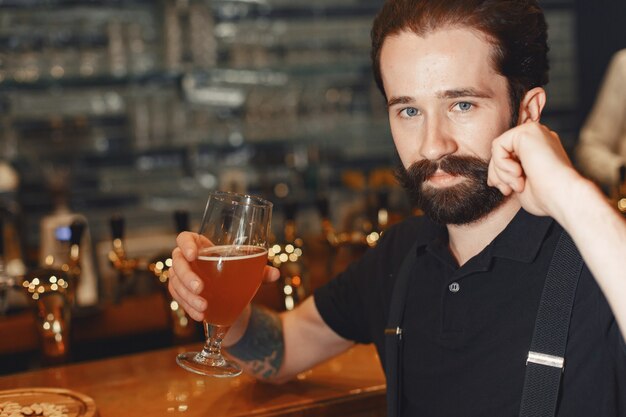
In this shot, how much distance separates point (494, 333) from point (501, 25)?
0.57 meters

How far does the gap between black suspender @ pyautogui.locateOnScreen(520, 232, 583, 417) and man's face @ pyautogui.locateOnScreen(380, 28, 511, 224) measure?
0.23 meters

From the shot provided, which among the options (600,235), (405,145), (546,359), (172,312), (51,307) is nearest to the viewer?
(600,235)

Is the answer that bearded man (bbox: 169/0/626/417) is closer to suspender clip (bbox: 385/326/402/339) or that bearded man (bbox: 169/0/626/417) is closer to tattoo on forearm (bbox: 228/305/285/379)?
suspender clip (bbox: 385/326/402/339)

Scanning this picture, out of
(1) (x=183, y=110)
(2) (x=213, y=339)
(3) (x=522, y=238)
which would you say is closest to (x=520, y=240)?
(3) (x=522, y=238)

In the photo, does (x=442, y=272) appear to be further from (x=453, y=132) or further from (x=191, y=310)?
(x=191, y=310)

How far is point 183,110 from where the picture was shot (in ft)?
15.4

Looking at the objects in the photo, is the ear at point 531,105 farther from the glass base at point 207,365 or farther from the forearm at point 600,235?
the glass base at point 207,365

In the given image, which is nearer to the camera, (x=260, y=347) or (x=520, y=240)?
(x=520, y=240)

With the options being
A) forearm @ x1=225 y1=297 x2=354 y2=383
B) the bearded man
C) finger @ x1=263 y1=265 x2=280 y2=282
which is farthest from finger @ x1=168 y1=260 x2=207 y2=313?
forearm @ x1=225 y1=297 x2=354 y2=383

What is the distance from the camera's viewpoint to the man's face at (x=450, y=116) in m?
1.64

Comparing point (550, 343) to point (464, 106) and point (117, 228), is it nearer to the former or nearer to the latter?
point (464, 106)

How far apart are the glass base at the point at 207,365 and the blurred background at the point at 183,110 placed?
2283 mm

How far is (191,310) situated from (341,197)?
3599 millimetres

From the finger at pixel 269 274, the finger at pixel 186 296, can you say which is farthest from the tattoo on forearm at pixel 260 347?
the finger at pixel 186 296
